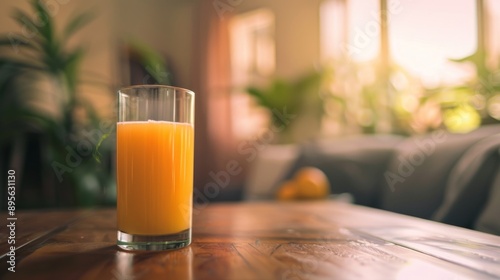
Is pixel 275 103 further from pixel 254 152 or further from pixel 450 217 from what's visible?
pixel 450 217

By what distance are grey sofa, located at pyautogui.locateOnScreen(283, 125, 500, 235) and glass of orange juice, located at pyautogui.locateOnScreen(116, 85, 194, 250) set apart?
2.85ft

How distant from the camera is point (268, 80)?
4.20 m

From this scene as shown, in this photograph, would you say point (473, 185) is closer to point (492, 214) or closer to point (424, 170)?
point (492, 214)

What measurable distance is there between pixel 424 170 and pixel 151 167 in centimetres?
134

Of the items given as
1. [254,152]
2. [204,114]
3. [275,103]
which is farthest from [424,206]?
[204,114]

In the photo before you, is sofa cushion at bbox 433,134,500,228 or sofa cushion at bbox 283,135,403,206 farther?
sofa cushion at bbox 283,135,403,206

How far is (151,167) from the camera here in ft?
1.81

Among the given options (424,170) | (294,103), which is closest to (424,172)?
(424,170)

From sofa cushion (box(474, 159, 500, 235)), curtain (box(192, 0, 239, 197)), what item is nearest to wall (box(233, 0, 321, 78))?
curtain (box(192, 0, 239, 197))

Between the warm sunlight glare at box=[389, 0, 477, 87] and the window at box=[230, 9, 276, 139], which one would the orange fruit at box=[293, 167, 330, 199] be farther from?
the window at box=[230, 9, 276, 139]

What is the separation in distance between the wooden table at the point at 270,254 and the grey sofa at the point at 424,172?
0.53 metres

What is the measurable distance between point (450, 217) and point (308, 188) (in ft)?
1.58

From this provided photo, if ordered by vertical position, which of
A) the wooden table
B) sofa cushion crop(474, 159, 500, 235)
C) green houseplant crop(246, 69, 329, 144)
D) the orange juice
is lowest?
sofa cushion crop(474, 159, 500, 235)

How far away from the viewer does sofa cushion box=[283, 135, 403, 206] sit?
2.14 m
